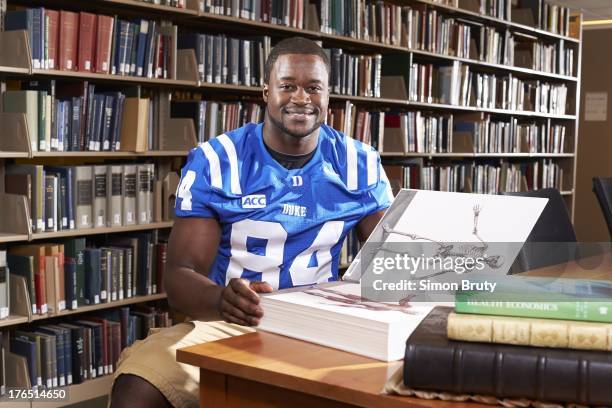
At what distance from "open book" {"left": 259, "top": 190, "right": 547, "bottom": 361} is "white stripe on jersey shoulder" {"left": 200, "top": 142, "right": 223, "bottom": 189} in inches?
18.7

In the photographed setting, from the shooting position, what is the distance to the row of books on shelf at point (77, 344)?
323cm

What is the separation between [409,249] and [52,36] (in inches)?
89.8

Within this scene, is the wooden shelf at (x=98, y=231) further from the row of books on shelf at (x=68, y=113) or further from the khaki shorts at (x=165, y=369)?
the khaki shorts at (x=165, y=369)

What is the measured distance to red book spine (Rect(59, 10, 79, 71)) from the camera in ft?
10.6

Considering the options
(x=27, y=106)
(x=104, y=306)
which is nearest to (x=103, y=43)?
(x=27, y=106)

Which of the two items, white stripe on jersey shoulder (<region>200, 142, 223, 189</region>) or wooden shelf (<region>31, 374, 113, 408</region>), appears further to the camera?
wooden shelf (<region>31, 374, 113, 408</region>)

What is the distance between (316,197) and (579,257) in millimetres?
960

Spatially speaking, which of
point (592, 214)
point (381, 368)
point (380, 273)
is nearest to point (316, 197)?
point (380, 273)

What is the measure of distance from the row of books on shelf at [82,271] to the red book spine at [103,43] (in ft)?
2.38

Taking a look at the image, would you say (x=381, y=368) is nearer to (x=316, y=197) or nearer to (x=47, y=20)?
(x=316, y=197)

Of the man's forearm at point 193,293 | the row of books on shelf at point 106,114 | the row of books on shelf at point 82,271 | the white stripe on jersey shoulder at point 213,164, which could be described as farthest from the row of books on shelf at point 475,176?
the man's forearm at point 193,293

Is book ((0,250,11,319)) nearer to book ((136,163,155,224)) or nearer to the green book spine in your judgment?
book ((136,163,155,224))

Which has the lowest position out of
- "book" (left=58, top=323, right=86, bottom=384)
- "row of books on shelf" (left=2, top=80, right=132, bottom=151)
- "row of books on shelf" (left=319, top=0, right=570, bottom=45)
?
"book" (left=58, top=323, right=86, bottom=384)

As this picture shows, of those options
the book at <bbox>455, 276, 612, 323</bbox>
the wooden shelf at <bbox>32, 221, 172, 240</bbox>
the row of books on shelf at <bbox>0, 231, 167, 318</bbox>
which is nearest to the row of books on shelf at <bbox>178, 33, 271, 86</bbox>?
the wooden shelf at <bbox>32, 221, 172, 240</bbox>
